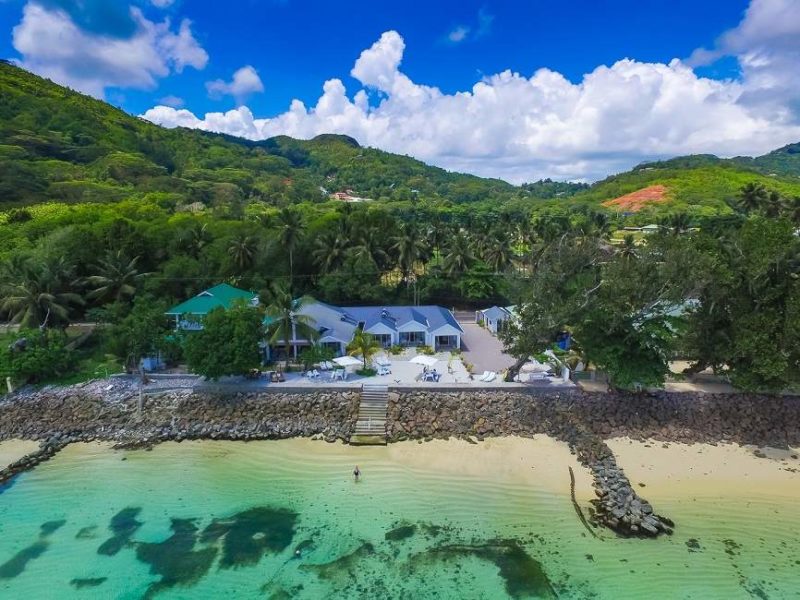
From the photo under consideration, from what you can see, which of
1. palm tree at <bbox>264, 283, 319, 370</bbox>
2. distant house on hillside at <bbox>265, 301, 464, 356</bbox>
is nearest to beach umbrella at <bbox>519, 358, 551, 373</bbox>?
distant house on hillside at <bbox>265, 301, 464, 356</bbox>

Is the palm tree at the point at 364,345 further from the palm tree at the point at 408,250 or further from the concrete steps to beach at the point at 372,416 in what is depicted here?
the palm tree at the point at 408,250

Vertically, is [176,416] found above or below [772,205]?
below

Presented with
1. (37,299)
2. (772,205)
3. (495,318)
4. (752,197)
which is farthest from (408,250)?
(772,205)

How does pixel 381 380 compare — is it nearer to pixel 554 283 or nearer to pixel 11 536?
pixel 554 283

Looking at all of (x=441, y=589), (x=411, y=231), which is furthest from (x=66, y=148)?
(x=441, y=589)

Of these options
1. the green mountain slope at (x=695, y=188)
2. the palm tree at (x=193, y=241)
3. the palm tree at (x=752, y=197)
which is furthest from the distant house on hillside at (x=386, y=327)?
the green mountain slope at (x=695, y=188)

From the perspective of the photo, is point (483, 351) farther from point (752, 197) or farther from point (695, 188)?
point (695, 188)

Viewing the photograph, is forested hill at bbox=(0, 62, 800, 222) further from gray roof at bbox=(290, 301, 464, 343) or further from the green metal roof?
gray roof at bbox=(290, 301, 464, 343)

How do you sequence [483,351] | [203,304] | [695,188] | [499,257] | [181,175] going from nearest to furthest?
1. [483,351]
2. [203,304]
3. [499,257]
4. [181,175]
5. [695,188]
